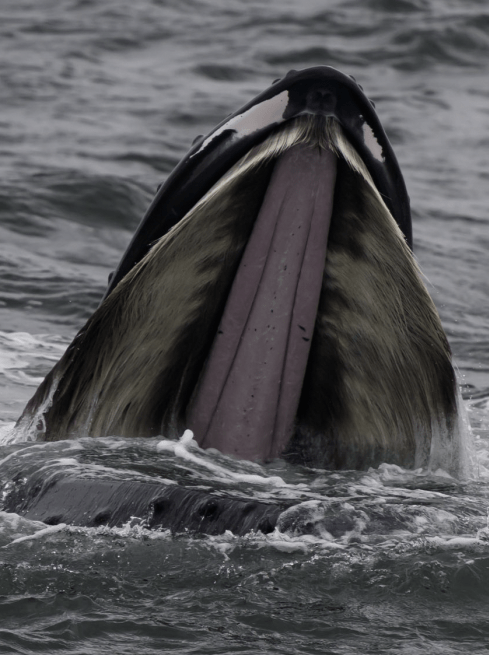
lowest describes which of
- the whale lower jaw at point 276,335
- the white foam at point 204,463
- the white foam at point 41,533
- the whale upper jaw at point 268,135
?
the white foam at point 41,533

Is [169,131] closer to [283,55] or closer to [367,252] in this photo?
[283,55]

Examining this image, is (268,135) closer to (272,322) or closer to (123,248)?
(272,322)

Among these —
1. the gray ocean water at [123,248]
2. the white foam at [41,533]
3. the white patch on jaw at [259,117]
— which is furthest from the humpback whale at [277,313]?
the white foam at [41,533]

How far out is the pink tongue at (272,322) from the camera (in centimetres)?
384

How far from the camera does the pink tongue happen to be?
12.6ft

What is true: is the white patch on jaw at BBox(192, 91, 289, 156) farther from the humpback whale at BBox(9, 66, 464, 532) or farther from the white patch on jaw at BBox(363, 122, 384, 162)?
the white patch on jaw at BBox(363, 122, 384, 162)

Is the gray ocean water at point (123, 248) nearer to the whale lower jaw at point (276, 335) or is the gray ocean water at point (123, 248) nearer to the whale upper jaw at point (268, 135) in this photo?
the whale lower jaw at point (276, 335)

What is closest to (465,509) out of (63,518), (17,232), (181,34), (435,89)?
(63,518)

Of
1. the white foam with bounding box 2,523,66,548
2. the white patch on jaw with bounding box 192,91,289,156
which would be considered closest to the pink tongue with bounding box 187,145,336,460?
the white patch on jaw with bounding box 192,91,289,156

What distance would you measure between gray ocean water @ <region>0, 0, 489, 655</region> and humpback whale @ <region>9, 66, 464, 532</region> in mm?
144

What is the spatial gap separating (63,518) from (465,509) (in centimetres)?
125

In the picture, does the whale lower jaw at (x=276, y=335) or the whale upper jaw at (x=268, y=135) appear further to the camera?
the whale lower jaw at (x=276, y=335)

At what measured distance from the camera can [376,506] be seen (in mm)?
3578

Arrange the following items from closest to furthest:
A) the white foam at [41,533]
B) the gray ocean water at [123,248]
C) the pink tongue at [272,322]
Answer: the gray ocean water at [123,248] → the white foam at [41,533] → the pink tongue at [272,322]
